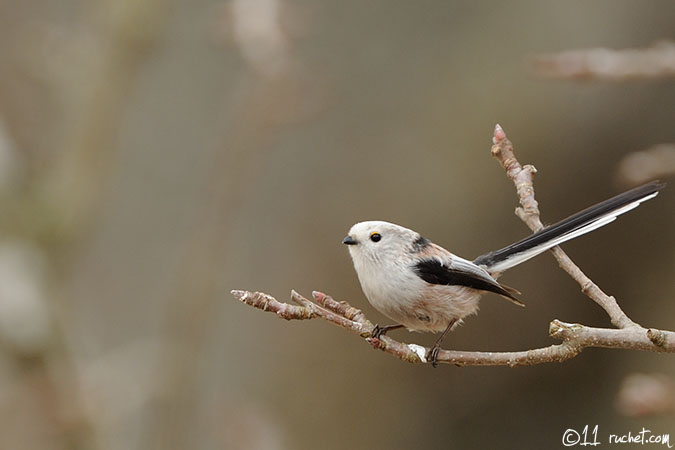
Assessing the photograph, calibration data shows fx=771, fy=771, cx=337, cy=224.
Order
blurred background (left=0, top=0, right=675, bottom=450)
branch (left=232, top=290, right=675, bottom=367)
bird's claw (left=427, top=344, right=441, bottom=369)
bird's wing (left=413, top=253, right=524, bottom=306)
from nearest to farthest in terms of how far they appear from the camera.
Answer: branch (left=232, top=290, right=675, bottom=367), bird's claw (left=427, top=344, right=441, bottom=369), bird's wing (left=413, top=253, right=524, bottom=306), blurred background (left=0, top=0, right=675, bottom=450)

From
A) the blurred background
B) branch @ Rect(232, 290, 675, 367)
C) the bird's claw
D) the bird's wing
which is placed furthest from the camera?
the blurred background

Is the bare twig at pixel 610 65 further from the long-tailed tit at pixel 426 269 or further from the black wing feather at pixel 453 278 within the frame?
the black wing feather at pixel 453 278

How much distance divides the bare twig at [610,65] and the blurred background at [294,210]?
129 cm

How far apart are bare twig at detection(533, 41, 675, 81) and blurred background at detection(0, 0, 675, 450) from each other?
129 centimetres

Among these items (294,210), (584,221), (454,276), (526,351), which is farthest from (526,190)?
(294,210)

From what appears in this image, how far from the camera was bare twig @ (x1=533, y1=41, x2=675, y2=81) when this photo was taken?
6.05 feet

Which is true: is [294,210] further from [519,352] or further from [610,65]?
[519,352]

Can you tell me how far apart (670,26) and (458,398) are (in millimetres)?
2652

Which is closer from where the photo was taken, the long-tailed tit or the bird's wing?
the long-tailed tit

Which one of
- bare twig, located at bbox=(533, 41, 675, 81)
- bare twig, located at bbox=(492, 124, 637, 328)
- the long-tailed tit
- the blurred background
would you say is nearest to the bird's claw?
the long-tailed tit

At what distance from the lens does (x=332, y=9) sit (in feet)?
20.7

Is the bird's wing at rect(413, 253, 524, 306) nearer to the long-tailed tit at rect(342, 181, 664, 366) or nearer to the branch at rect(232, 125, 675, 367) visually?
the long-tailed tit at rect(342, 181, 664, 366)

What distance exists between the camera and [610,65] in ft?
6.25

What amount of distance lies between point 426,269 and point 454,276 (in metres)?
0.09
